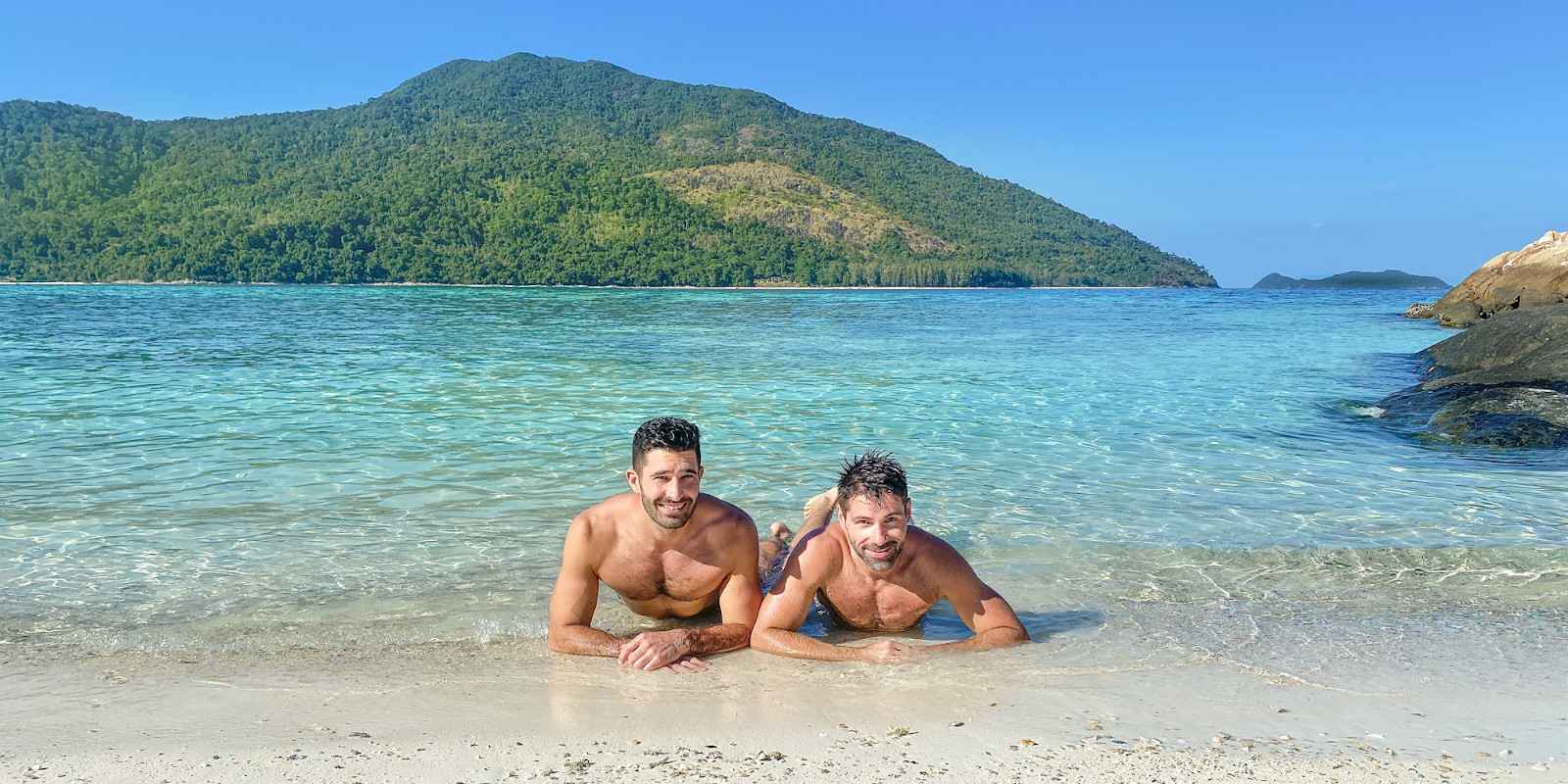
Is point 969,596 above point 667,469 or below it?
below

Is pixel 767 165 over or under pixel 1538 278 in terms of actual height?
over

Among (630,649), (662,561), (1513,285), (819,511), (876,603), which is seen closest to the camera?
(630,649)

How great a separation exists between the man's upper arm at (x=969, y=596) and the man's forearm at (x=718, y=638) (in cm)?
91

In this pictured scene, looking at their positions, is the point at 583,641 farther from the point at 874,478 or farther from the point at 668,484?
the point at 874,478

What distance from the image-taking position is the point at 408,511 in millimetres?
7766

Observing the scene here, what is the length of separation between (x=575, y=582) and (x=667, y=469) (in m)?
0.77

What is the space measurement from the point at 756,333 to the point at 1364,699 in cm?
2842

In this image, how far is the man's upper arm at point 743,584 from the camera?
16.4 feet

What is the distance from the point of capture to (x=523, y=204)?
126812 mm

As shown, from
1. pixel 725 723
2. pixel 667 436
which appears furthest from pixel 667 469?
pixel 725 723

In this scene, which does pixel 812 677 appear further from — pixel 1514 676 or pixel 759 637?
pixel 1514 676

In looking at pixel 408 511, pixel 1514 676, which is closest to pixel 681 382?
pixel 408 511

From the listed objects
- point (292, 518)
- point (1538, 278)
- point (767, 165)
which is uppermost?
point (767, 165)

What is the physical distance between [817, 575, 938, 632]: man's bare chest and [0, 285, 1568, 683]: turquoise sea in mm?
226
